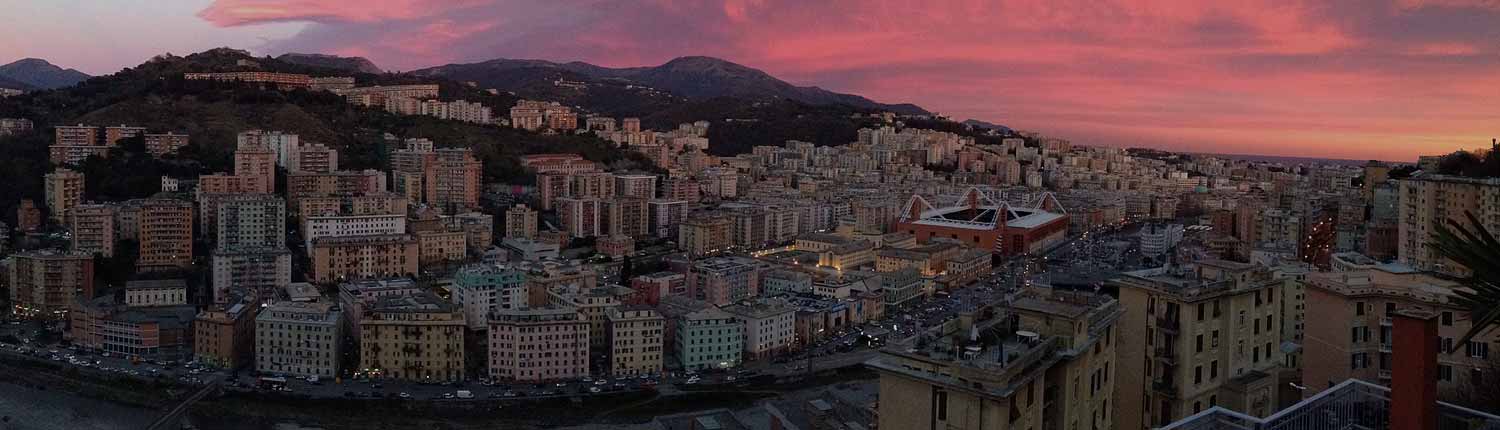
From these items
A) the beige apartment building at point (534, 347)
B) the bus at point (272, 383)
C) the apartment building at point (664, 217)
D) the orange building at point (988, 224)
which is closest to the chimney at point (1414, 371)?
the beige apartment building at point (534, 347)

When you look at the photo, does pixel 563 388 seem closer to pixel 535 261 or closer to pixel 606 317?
pixel 606 317

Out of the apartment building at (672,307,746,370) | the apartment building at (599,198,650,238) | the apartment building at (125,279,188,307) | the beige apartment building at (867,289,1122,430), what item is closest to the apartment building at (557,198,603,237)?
the apartment building at (599,198,650,238)

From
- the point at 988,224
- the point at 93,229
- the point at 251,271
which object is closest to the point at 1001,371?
the point at 251,271

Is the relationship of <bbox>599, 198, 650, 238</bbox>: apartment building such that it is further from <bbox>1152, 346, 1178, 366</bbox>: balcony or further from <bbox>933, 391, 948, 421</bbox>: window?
<bbox>933, 391, 948, 421</bbox>: window

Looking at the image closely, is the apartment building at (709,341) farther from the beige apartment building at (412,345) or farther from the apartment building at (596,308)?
the beige apartment building at (412,345)

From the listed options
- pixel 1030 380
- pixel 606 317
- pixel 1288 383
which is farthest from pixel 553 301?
pixel 1030 380

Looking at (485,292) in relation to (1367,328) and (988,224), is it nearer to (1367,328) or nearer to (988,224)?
(1367,328)
